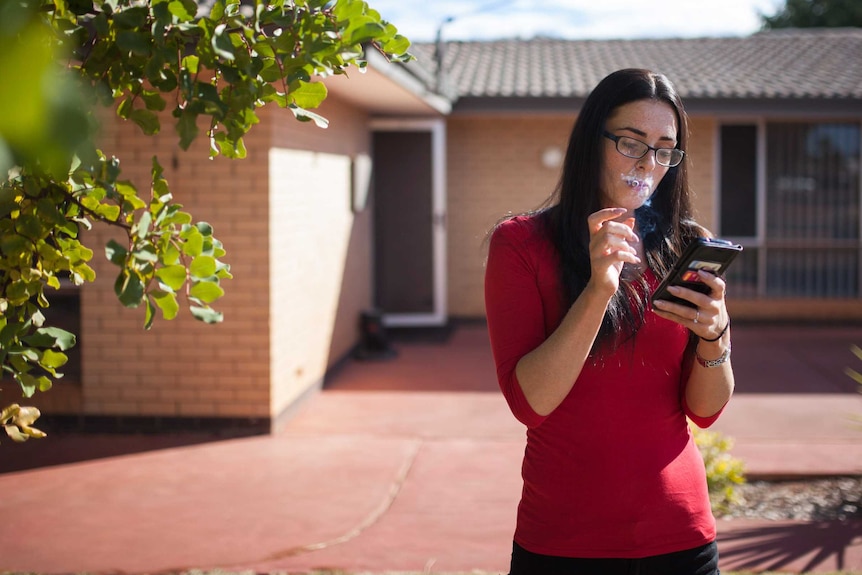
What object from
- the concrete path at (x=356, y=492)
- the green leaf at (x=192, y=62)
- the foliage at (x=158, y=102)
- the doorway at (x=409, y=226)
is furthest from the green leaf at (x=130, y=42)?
the doorway at (x=409, y=226)

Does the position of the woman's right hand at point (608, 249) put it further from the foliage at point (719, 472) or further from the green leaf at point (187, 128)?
the foliage at point (719, 472)

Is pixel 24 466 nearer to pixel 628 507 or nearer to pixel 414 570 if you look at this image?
pixel 414 570

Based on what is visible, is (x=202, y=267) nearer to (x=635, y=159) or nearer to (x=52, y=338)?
(x=52, y=338)

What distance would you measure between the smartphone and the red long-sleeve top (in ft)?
0.50

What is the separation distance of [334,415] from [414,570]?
3.37m

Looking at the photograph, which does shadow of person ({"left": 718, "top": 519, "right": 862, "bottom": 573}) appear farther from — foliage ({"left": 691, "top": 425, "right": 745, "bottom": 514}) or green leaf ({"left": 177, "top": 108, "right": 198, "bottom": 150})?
green leaf ({"left": 177, "top": 108, "right": 198, "bottom": 150})

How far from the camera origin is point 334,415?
310 inches

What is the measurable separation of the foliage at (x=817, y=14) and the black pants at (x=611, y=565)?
102ft

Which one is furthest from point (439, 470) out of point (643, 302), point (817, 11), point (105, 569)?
point (817, 11)

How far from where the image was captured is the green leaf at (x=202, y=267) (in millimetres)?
1729

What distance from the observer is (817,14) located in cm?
3075

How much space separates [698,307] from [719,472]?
390cm

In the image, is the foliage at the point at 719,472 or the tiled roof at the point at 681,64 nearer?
the foliage at the point at 719,472

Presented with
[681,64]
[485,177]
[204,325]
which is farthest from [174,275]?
[681,64]
